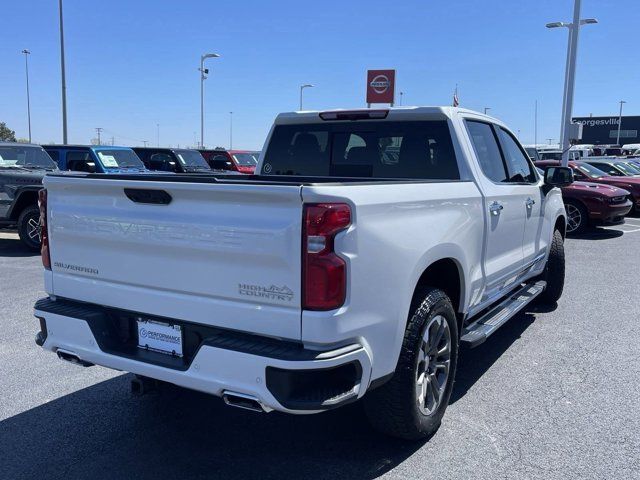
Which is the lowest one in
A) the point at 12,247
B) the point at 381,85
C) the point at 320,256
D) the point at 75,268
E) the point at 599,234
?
the point at 12,247

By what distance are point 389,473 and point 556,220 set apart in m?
4.35

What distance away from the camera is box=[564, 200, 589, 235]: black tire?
13.2 metres

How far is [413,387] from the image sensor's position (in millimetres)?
3273

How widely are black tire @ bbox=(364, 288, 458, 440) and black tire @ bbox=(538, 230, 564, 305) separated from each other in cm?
331

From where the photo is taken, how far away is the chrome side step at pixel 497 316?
4023 mm

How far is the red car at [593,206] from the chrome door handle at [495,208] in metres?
9.55

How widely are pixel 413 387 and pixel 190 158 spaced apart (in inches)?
630

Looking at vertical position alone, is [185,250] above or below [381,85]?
below

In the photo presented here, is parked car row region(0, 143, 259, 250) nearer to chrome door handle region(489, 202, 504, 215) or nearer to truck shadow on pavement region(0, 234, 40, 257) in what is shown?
truck shadow on pavement region(0, 234, 40, 257)

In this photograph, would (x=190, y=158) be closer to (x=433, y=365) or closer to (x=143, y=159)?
(x=143, y=159)

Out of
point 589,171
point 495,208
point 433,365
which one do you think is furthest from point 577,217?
point 433,365

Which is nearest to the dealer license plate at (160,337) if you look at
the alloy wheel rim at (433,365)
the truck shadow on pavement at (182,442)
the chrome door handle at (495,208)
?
the truck shadow on pavement at (182,442)

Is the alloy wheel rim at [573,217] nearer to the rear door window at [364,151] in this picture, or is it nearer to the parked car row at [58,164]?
the parked car row at [58,164]

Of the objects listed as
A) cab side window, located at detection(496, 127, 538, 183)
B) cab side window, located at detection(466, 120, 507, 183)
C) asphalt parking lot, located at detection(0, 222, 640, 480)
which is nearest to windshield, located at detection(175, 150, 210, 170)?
asphalt parking lot, located at detection(0, 222, 640, 480)
